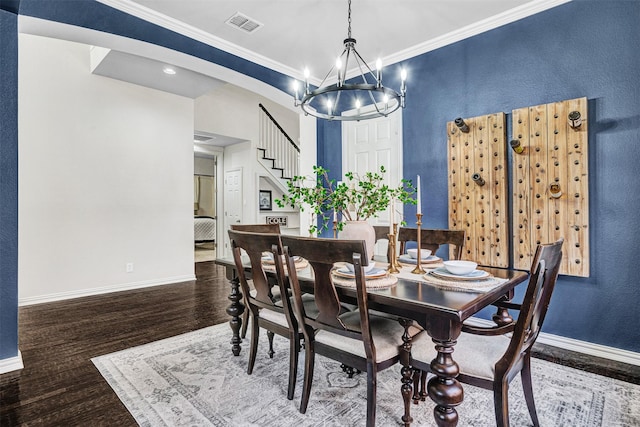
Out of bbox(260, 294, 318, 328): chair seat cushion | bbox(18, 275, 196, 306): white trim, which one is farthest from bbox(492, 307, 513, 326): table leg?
bbox(18, 275, 196, 306): white trim

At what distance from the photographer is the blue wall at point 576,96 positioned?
240 centimetres

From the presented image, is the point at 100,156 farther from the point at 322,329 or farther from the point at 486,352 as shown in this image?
the point at 486,352

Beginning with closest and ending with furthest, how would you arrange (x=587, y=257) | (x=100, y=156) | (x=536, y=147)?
(x=587, y=257), (x=536, y=147), (x=100, y=156)

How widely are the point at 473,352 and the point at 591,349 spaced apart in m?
1.83

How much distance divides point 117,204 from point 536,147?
4.93 meters

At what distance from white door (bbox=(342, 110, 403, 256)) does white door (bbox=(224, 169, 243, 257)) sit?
11.9 ft

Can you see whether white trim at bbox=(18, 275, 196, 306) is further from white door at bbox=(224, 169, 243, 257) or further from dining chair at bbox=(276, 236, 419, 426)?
dining chair at bbox=(276, 236, 419, 426)

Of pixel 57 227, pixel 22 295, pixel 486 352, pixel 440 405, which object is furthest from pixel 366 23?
pixel 22 295

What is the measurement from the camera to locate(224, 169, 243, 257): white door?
744 cm

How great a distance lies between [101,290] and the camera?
4.54 m

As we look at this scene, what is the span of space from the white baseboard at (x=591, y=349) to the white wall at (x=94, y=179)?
4.36 m

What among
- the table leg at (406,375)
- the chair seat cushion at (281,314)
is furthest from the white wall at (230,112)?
the table leg at (406,375)

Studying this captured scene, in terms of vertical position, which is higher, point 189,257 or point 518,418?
point 189,257

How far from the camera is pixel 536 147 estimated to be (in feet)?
9.37
